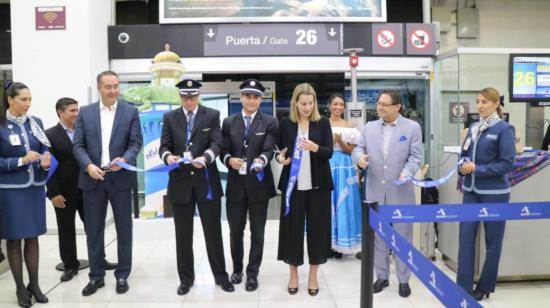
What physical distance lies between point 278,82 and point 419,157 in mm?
4718

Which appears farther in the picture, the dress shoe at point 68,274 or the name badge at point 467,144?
the dress shoe at point 68,274

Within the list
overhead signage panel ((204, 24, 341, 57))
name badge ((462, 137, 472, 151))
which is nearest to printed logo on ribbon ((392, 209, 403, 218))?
name badge ((462, 137, 472, 151))

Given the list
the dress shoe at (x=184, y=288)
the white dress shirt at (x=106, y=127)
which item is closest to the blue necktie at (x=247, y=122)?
the white dress shirt at (x=106, y=127)

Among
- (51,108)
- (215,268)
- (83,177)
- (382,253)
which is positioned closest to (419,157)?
Result: (382,253)

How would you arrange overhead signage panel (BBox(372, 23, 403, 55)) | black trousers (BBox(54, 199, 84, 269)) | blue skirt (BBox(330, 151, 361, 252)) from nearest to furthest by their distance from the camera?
1. black trousers (BBox(54, 199, 84, 269))
2. blue skirt (BBox(330, 151, 361, 252))
3. overhead signage panel (BBox(372, 23, 403, 55))

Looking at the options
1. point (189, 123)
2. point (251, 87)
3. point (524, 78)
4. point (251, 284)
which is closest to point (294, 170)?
point (251, 87)

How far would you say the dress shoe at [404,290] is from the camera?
3537mm

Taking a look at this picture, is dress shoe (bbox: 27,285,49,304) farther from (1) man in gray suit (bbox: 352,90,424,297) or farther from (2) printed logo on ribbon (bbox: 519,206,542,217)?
(2) printed logo on ribbon (bbox: 519,206,542,217)

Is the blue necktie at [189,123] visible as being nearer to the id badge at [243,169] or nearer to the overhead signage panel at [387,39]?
the id badge at [243,169]

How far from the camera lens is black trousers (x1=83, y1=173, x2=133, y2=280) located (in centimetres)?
357

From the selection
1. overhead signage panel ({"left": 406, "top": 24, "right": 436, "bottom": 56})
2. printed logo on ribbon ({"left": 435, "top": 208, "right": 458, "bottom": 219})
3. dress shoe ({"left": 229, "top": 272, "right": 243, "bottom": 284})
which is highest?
→ overhead signage panel ({"left": 406, "top": 24, "right": 436, "bottom": 56})

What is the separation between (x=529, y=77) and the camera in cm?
462

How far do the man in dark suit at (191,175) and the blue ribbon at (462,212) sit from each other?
5.02 feet

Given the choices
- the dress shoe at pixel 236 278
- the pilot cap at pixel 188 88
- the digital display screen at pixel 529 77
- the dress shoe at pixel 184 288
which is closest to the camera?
the pilot cap at pixel 188 88
